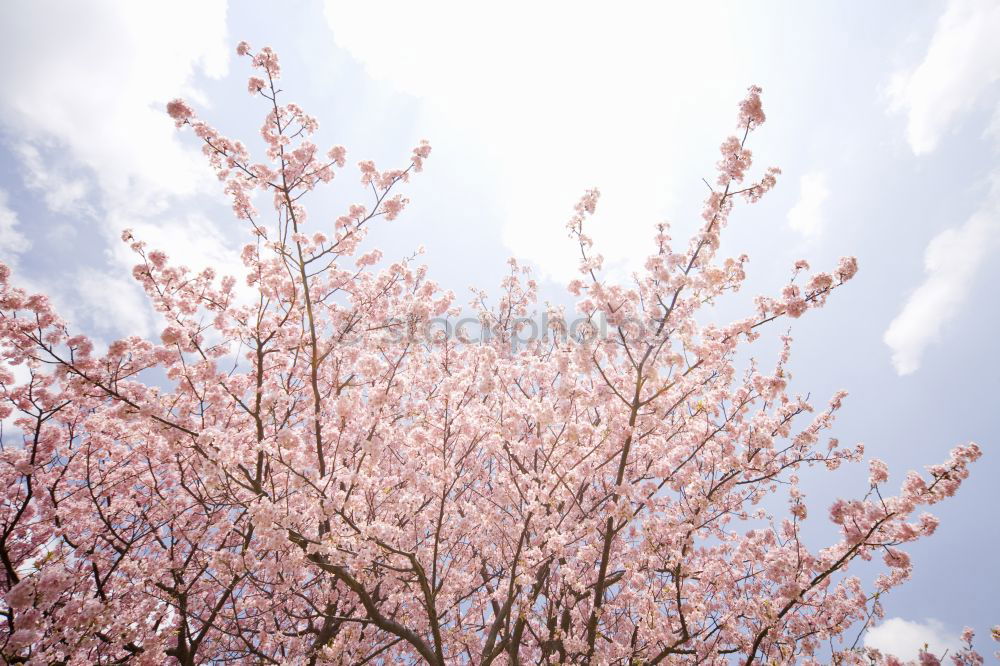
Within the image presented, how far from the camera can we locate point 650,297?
630cm

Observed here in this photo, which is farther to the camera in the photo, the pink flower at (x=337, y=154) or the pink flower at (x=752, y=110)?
the pink flower at (x=337, y=154)

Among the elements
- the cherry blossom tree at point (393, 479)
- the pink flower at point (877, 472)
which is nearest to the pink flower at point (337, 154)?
the cherry blossom tree at point (393, 479)

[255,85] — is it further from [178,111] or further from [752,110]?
[752,110]

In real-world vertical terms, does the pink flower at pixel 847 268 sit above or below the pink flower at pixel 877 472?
above

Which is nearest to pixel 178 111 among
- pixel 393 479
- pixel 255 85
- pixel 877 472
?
pixel 255 85

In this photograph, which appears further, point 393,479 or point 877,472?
point 393,479

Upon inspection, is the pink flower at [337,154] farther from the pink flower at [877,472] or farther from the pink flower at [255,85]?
the pink flower at [877,472]

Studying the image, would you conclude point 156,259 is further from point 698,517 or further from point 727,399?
point 727,399

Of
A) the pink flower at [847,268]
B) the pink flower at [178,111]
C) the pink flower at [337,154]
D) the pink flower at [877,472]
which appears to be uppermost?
the pink flower at [337,154]

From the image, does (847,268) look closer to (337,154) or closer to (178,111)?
(337,154)

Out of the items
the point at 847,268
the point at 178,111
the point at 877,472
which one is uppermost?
the point at 178,111

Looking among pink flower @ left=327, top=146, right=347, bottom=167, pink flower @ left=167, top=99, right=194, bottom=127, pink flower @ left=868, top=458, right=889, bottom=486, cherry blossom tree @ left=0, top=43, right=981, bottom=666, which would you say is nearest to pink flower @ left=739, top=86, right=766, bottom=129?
cherry blossom tree @ left=0, top=43, right=981, bottom=666

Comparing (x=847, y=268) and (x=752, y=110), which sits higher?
(x=752, y=110)

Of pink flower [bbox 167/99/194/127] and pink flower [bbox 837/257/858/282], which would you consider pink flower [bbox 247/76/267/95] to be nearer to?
pink flower [bbox 167/99/194/127]
